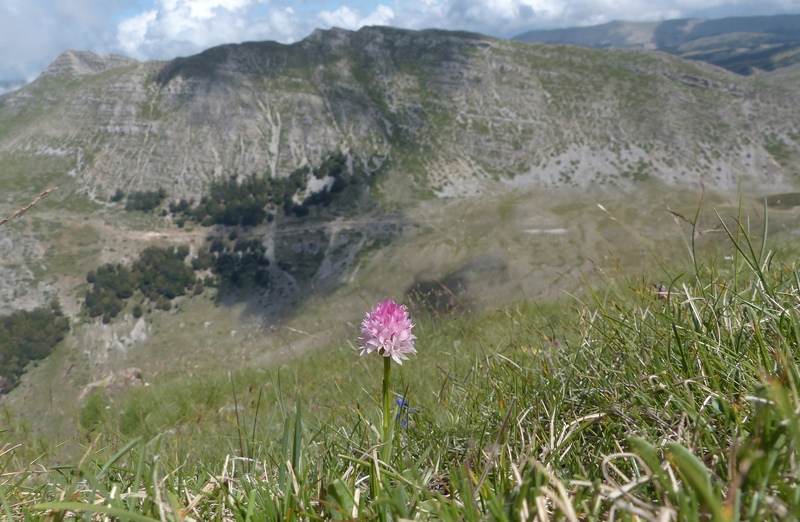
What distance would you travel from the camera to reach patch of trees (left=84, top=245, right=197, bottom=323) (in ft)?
291

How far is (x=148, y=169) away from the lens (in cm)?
12512

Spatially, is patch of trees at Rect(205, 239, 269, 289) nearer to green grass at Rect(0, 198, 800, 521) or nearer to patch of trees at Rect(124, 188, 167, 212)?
patch of trees at Rect(124, 188, 167, 212)

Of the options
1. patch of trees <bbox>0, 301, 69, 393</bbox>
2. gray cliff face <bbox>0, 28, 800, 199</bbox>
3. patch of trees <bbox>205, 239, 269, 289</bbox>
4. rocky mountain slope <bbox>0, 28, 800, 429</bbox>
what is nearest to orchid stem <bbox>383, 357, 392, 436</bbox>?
rocky mountain slope <bbox>0, 28, 800, 429</bbox>

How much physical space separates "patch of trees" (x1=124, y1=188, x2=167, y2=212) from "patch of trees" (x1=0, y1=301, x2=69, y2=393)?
115 feet

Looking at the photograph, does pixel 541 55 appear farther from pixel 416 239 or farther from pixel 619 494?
pixel 619 494

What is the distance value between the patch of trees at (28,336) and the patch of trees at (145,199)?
115 ft

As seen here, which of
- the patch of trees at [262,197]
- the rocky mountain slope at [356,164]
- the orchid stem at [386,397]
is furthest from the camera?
the patch of trees at [262,197]

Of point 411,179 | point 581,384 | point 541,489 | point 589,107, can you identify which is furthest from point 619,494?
point 589,107

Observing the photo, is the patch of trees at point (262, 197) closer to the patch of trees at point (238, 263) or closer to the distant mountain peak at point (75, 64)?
the patch of trees at point (238, 263)

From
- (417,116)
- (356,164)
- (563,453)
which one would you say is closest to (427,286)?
(563,453)

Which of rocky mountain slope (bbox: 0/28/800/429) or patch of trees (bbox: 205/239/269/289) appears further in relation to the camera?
patch of trees (bbox: 205/239/269/289)

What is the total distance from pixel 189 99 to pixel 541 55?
92.2 meters

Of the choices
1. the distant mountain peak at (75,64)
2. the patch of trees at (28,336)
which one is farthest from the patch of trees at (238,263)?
the distant mountain peak at (75,64)

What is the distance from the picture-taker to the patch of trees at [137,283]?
8875cm
